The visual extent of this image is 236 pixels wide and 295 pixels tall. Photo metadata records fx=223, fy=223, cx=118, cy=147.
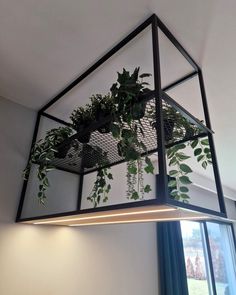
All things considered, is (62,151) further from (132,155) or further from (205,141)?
(205,141)

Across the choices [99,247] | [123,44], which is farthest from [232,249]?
[123,44]

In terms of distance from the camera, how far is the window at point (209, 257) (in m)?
3.22

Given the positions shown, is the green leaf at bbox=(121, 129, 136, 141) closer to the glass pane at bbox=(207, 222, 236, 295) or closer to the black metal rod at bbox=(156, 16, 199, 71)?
the black metal rod at bbox=(156, 16, 199, 71)

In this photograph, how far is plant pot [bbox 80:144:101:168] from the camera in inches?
58.3

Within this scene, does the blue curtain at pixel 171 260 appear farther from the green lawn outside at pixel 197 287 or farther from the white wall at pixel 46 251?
the green lawn outside at pixel 197 287

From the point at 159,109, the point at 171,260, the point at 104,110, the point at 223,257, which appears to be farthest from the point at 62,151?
the point at 223,257

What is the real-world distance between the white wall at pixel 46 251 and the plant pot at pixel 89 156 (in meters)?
0.45

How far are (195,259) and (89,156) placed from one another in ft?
9.01

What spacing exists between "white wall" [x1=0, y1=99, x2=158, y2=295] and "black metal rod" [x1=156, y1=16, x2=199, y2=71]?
1181mm

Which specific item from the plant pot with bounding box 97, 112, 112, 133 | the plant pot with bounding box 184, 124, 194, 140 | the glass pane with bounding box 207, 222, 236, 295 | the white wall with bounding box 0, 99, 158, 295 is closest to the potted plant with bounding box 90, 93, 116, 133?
the plant pot with bounding box 97, 112, 112, 133

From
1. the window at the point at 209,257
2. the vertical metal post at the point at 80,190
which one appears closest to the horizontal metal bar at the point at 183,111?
the vertical metal post at the point at 80,190

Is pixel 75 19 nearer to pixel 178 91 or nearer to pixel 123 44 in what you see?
pixel 123 44

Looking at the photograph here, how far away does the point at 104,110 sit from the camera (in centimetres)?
119

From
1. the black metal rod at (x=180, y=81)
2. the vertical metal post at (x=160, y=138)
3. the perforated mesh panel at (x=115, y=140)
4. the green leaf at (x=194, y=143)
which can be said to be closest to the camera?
the vertical metal post at (x=160, y=138)
